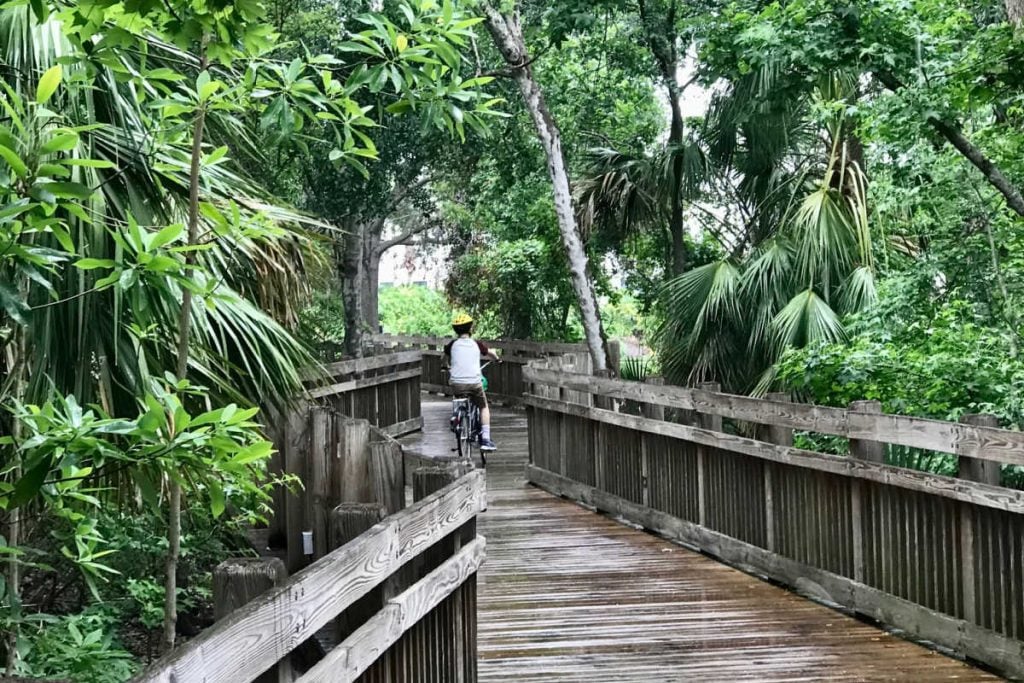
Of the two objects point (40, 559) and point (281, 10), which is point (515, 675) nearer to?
point (40, 559)

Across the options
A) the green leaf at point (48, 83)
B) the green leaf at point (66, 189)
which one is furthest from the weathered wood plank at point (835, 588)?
the green leaf at point (48, 83)

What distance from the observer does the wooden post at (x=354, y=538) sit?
13.1ft

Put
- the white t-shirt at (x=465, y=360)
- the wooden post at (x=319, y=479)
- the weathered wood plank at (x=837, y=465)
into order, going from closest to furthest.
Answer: the weathered wood plank at (x=837, y=465)
the wooden post at (x=319, y=479)
the white t-shirt at (x=465, y=360)

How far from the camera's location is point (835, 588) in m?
7.30

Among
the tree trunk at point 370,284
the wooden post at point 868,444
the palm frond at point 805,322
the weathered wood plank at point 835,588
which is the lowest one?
the weathered wood plank at point 835,588

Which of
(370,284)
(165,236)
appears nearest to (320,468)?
(165,236)

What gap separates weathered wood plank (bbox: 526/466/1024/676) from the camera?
5912 millimetres

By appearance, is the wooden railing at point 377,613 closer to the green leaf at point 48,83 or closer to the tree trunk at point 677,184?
the green leaf at point 48,83

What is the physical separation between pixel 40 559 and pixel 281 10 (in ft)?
39.7

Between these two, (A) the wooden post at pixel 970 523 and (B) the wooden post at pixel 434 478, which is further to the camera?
(A) the wooden post at pixel 970 523

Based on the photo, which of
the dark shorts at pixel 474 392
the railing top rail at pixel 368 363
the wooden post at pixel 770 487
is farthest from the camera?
the railing top rail at pixel 368 363

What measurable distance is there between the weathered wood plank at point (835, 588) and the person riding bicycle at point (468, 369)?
112 inches

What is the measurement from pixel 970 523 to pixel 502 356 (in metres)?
16.7

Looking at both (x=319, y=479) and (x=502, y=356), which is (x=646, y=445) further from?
(x=502, y=356)
